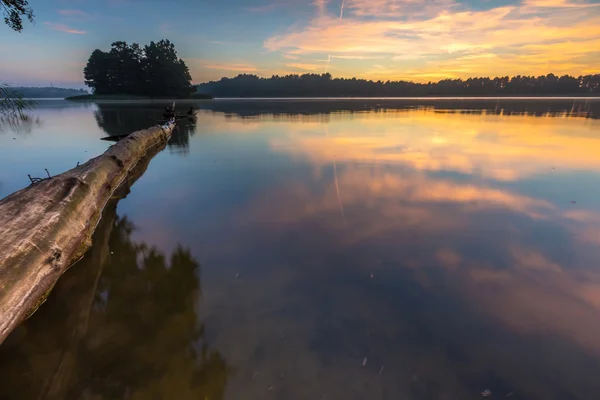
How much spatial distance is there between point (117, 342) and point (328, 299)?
259 cm

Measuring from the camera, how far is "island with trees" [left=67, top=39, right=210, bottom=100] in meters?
97.2

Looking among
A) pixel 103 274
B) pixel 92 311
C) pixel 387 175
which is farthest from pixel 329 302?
pixel 387 175

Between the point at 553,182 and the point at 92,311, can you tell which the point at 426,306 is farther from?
the point at 553,182

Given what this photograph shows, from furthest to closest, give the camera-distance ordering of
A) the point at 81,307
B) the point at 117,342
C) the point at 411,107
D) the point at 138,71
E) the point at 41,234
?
the point at 138,71 < the point at 411,107 < the point at 41,234 < the point at 81,307 < the point at 117,342

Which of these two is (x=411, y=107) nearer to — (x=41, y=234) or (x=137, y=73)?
(x=41, y=234)

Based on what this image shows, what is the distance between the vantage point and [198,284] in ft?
14.2

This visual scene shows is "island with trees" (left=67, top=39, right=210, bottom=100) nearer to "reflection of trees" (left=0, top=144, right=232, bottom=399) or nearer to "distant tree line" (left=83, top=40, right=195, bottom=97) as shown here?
"distant tree line" (left=83, top=40, right=195, bottom=97)

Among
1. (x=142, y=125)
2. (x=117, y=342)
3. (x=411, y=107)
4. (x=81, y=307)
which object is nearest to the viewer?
(x=117, y=342)

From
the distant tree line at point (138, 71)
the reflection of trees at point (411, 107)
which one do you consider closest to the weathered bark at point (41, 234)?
the reflection of trees at point (411, 107)

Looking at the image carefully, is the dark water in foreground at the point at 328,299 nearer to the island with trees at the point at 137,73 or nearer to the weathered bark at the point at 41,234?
the weathered bark at the point at 41,234

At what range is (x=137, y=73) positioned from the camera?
99375mm

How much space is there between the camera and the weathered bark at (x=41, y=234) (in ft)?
11.7

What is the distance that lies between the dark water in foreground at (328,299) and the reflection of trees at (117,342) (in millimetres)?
16

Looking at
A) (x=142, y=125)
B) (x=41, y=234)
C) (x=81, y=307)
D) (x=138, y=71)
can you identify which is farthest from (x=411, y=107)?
(x=138, y=71)
